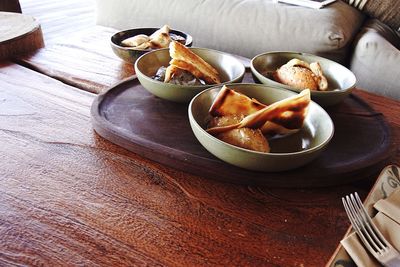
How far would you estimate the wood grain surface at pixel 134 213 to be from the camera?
44 cm

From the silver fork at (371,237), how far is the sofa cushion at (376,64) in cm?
103

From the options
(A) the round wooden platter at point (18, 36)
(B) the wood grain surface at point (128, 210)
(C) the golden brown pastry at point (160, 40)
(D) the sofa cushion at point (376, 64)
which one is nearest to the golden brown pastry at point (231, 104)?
(B) the wood grain surface at point (128, 210)

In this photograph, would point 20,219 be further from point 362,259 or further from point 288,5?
point 288,5

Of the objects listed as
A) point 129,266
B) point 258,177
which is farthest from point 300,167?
point 129,266

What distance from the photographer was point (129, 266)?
1.38 feet

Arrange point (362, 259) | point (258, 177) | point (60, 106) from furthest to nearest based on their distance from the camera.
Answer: point (60, 106), point (258, 177), point (362, 259)

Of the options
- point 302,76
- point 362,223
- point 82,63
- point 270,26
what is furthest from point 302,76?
point 270,26

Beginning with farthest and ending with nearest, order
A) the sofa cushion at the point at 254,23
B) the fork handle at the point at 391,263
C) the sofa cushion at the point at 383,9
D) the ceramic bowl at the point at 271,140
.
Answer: the sofa cushion at the point at 383,9 → the sofa cushion at the point at 254,23 → the ceramic bowl at the point at 271,140 → the fork handle at the point at 391,263

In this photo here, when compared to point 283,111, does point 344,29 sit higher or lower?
lower

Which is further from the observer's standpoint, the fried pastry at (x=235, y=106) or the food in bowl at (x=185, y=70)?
the food in bowl at (x=185, y=70)

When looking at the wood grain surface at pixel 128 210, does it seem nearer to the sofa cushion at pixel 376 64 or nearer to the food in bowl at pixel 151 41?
the food in bowl at pixel 151 41

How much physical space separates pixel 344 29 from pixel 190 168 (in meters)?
1.16

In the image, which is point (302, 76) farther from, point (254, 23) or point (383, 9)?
point (383, 9)

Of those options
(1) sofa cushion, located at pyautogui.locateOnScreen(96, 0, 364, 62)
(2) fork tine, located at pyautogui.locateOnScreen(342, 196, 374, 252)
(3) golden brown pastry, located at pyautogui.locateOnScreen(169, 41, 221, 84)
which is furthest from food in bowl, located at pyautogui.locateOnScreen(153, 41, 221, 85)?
(1) sofa cushion, located at pyautogui.locateOnScreen(96, 0, 364, 62)
